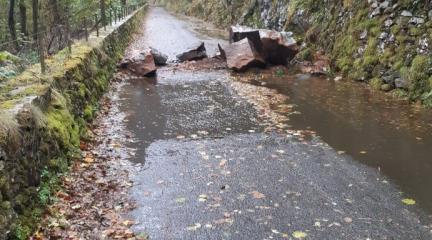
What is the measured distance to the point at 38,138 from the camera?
5957 mm

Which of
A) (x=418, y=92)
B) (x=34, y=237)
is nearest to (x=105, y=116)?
(x=34, y=237)

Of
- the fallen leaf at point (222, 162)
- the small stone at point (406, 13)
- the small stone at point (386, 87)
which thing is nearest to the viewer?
the fallen leaf at point (222, 162)

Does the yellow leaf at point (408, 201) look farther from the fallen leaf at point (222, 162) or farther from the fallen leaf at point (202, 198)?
the fallen leaf at point (222, 162)

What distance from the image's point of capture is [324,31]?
17.2 meters

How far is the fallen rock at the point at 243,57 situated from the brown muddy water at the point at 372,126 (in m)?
2.33

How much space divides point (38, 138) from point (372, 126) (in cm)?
654

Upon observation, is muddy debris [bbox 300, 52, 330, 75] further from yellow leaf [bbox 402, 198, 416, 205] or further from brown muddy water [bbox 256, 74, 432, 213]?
yellow leaf [bbox 402, 198, 416, 205]

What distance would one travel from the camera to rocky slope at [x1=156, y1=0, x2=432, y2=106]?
467 inches

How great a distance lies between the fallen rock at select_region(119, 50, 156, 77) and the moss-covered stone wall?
518 cm

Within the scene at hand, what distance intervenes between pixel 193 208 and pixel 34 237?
1904mm

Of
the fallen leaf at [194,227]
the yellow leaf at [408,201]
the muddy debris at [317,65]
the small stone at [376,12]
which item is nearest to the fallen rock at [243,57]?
the muddy debris at [317,65]

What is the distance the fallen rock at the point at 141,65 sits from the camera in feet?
50.3

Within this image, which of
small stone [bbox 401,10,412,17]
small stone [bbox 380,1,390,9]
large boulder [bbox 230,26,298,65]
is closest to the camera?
small stone [bbox 401,10,412,17]

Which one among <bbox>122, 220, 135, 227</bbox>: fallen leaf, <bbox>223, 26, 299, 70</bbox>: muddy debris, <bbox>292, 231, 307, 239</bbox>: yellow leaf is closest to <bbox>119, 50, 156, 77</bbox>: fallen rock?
<bbox>223, 26, 299, 70</bbox>: muddy debris
